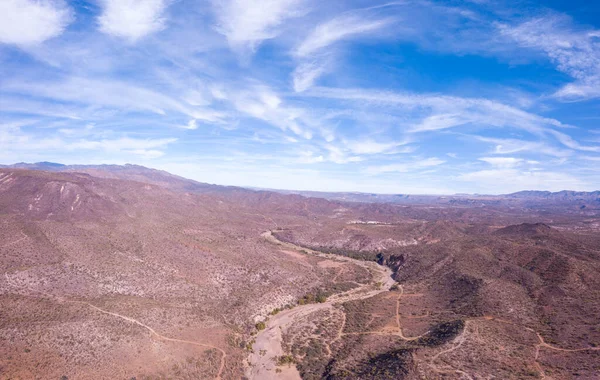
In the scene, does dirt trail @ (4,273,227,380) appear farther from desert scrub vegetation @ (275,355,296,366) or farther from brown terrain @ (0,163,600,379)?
desert scrub vegetation @ (275,355,296,366)

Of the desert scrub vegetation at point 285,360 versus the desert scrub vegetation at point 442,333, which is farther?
the desert scrub vegetation at point 442,333

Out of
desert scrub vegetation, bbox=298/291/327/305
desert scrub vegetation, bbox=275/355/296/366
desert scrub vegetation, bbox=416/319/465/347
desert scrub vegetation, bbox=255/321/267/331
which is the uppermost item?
desert scrub vegetation, bbox=416/319/465/347

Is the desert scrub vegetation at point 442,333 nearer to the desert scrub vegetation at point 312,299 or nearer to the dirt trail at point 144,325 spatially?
the desert scrub vegetation at point 312,299

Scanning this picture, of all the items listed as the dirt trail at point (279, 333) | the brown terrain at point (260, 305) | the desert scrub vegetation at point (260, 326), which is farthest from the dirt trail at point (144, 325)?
the desert scrub vegetation at point (260, 326)

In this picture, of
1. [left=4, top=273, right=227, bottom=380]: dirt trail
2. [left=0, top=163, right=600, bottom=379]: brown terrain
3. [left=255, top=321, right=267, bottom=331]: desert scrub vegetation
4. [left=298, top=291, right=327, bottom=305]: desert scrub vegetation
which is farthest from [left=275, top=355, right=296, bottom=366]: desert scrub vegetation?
[left=298, top=291, right=327, bottom=305]: desert scrub vegetation

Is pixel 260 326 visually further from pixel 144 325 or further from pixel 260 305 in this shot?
pixel 144 325

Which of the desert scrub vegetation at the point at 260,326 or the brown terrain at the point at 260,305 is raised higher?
the brown terrain at the point at 260,305

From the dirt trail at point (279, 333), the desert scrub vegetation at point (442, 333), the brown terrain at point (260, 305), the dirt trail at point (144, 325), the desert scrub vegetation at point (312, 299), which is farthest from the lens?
the desert scrub vegetation at point (312, 299)

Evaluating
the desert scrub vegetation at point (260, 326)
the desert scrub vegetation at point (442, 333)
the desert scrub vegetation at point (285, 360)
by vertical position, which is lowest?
the desert scrub vegetation at point (285, 360)

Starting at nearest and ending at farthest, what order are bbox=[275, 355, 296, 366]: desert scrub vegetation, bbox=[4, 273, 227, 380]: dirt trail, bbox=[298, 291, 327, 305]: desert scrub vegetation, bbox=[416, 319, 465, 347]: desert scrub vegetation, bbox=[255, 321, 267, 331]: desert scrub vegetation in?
bbox=[4, 273, 227, 380]: dirt trail
bbox=[275, 355, 296, 366]: desert scrub vegetation
bbox=[416, 319, 465, 347]: desert scrub vegetation
bbox=[255, 321, 267, 331]: desert scrub vegetation
bbox=[298, 291, 327, 305]: desert scrub vegetation
